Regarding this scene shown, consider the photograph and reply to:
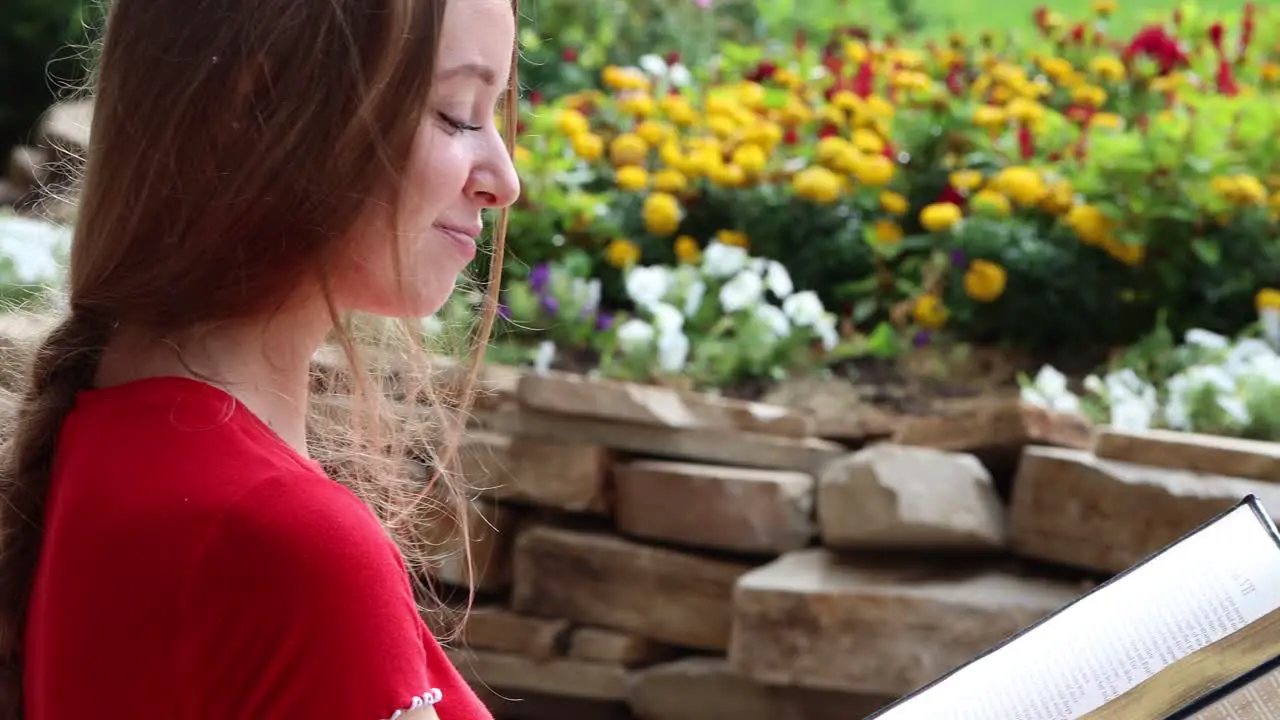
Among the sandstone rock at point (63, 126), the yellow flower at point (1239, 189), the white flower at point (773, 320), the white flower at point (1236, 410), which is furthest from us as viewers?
the sandstone rock at point (63, 126)

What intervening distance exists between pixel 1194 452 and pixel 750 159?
1.27 meters

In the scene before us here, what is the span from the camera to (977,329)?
3.00m

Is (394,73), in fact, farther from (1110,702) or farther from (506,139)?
(1110,702)

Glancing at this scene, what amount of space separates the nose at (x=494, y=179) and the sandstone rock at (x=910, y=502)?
1569 millimetres

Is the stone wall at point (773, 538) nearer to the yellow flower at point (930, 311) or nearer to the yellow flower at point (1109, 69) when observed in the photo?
the yellow flower at point (930, 311)

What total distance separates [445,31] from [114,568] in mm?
325

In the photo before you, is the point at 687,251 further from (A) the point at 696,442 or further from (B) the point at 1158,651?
(B) the point at 1158,651

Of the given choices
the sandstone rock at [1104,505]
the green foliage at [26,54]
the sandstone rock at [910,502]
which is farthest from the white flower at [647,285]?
the green foliage at [26,54]

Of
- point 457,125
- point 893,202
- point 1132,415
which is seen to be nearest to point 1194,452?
point 1132,415

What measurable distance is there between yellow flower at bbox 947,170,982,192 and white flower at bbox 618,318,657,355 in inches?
29.4

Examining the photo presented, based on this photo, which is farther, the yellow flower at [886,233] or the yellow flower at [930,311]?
the yellow flower at [886,233]

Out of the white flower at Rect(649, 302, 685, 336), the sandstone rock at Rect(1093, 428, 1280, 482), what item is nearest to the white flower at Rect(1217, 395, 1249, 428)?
the sandstone rock at Rect(1093, 428, 1280, 482)

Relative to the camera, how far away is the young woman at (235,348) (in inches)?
27.4

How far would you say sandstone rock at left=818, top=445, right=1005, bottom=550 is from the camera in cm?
→ 234
